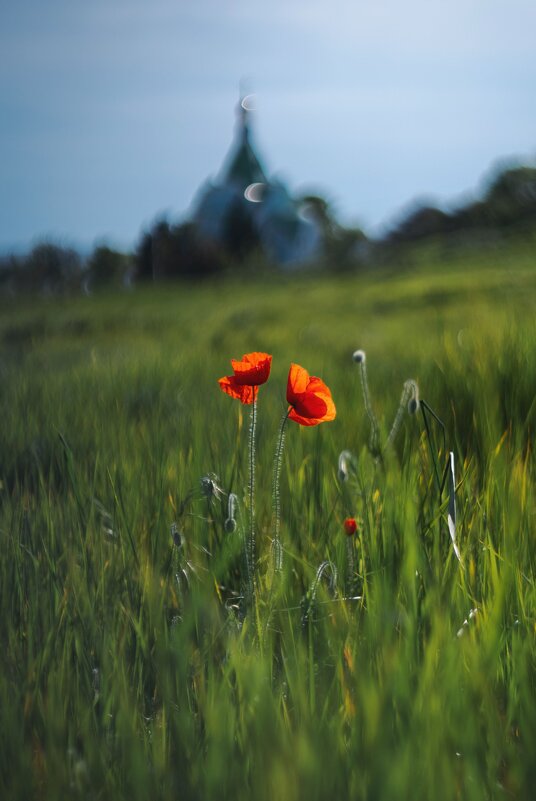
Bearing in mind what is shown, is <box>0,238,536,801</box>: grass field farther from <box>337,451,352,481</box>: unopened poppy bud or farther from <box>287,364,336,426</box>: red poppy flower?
<box>287,364,336,426</box>: red poppy flower

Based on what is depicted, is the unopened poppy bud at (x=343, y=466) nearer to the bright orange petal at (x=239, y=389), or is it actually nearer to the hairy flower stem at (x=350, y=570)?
the hairy flower stem at (x=350, y=570)

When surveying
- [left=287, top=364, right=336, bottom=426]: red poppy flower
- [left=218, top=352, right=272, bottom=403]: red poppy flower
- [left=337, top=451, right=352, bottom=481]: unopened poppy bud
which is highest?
[left=218, top=352, right=272, bottom=403]: red poppy flower

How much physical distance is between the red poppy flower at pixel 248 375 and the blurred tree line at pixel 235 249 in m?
7.72

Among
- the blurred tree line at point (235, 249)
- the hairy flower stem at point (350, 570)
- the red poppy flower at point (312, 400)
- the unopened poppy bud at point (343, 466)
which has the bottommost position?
the hairy flower stem at point (350, 570)

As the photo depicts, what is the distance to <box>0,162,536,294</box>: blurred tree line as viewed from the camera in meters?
10.9

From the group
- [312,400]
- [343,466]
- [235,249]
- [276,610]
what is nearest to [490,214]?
[235,249]

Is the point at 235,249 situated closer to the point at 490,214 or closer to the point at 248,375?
the point at 490,214

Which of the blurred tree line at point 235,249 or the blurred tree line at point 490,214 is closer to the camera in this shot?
the blurred tree line at point 235,249

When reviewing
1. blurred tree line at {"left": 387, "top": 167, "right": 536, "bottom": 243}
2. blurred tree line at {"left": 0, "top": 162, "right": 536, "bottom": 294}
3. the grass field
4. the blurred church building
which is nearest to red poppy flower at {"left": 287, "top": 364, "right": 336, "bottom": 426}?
the grass field

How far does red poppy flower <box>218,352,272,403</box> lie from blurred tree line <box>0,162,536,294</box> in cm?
772

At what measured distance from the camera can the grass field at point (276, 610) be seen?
891mm

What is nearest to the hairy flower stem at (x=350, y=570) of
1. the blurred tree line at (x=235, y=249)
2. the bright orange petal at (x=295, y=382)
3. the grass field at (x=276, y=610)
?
the grass field at (x=276, y=610)

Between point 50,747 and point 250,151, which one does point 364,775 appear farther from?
point 250,151

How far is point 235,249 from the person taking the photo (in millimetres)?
29125
